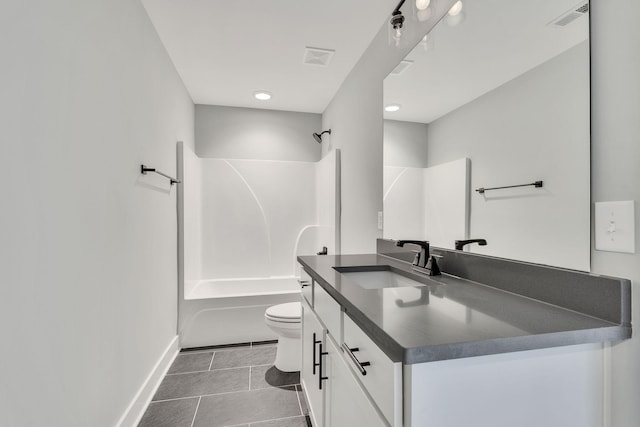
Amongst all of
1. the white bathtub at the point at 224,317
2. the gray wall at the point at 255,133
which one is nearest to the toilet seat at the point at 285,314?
the white bathtub at the point at 224,317

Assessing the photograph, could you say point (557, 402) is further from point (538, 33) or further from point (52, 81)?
point (52, 81)

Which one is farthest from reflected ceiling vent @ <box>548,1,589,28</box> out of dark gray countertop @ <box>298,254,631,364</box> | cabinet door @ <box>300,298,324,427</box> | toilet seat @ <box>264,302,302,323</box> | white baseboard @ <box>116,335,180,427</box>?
white baseboard @ <box>116,335,180,427</box>

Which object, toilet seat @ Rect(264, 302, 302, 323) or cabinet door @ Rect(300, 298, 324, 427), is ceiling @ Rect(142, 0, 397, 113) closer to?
cabinet door @ Rect(300, 298, 324, 427)

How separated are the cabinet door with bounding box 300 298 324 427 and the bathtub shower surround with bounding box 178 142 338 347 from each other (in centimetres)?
124

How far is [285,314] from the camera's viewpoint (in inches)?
93.6

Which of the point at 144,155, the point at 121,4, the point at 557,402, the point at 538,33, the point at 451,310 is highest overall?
the point at 121,4

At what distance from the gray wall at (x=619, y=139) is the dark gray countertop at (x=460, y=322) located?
0.13 meters

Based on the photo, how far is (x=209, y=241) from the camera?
11.8ft

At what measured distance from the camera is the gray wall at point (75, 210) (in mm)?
904

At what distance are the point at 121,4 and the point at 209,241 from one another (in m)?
2.47

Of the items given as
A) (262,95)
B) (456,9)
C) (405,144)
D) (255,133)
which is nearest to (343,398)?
(405,144)

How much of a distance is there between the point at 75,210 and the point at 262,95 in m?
2.45

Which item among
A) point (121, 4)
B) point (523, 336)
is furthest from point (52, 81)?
point (523, 336)

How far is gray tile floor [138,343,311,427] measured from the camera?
71.4 inches
